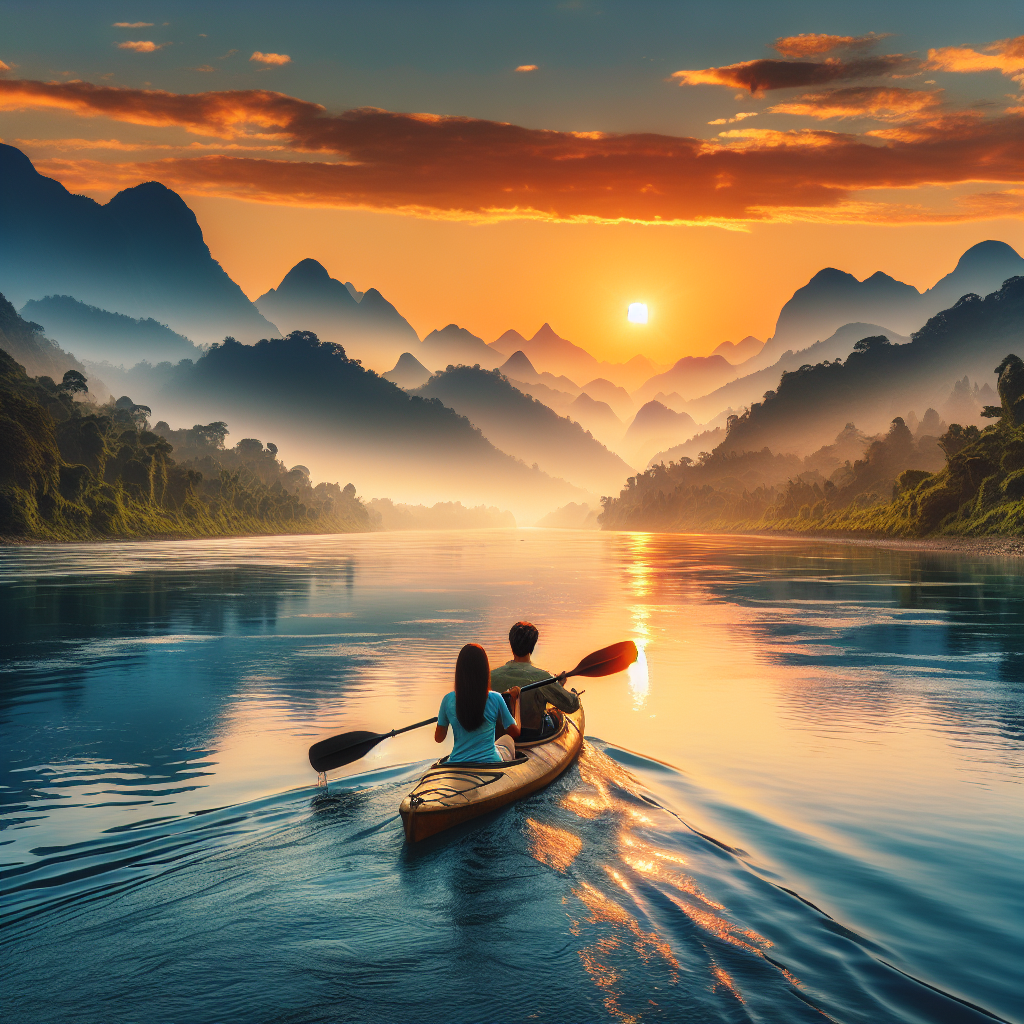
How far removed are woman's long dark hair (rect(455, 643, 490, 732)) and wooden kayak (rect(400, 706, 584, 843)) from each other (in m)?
0.58

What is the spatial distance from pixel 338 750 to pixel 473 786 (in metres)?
3.05

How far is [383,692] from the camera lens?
1986cm

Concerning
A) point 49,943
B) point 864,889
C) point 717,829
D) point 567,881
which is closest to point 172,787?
point 49,943

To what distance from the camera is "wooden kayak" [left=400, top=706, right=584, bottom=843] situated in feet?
29.2

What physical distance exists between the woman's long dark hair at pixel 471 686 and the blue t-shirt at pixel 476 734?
12 cm

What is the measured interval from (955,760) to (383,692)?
12196mm

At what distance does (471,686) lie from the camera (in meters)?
9.76

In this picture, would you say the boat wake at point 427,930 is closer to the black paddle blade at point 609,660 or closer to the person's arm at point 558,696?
the person's arm at point 558,696

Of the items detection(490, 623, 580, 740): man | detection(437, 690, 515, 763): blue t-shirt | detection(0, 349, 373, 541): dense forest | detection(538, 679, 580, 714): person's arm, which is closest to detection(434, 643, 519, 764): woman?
detection(437, 690, 515, 763): blue t-shirt

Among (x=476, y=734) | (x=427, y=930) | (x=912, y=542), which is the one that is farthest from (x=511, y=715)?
(x=912, y=542)

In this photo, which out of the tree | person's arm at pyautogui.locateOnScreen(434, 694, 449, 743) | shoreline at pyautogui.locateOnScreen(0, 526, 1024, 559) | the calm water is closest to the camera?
the calm water

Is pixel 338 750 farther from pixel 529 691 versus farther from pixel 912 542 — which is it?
pixel 912 542

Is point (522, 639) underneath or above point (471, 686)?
above

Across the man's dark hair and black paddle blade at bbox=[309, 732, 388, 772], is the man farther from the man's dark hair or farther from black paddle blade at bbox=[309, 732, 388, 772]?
black paddle blade at bbox=[309, 732, 388, 772]
